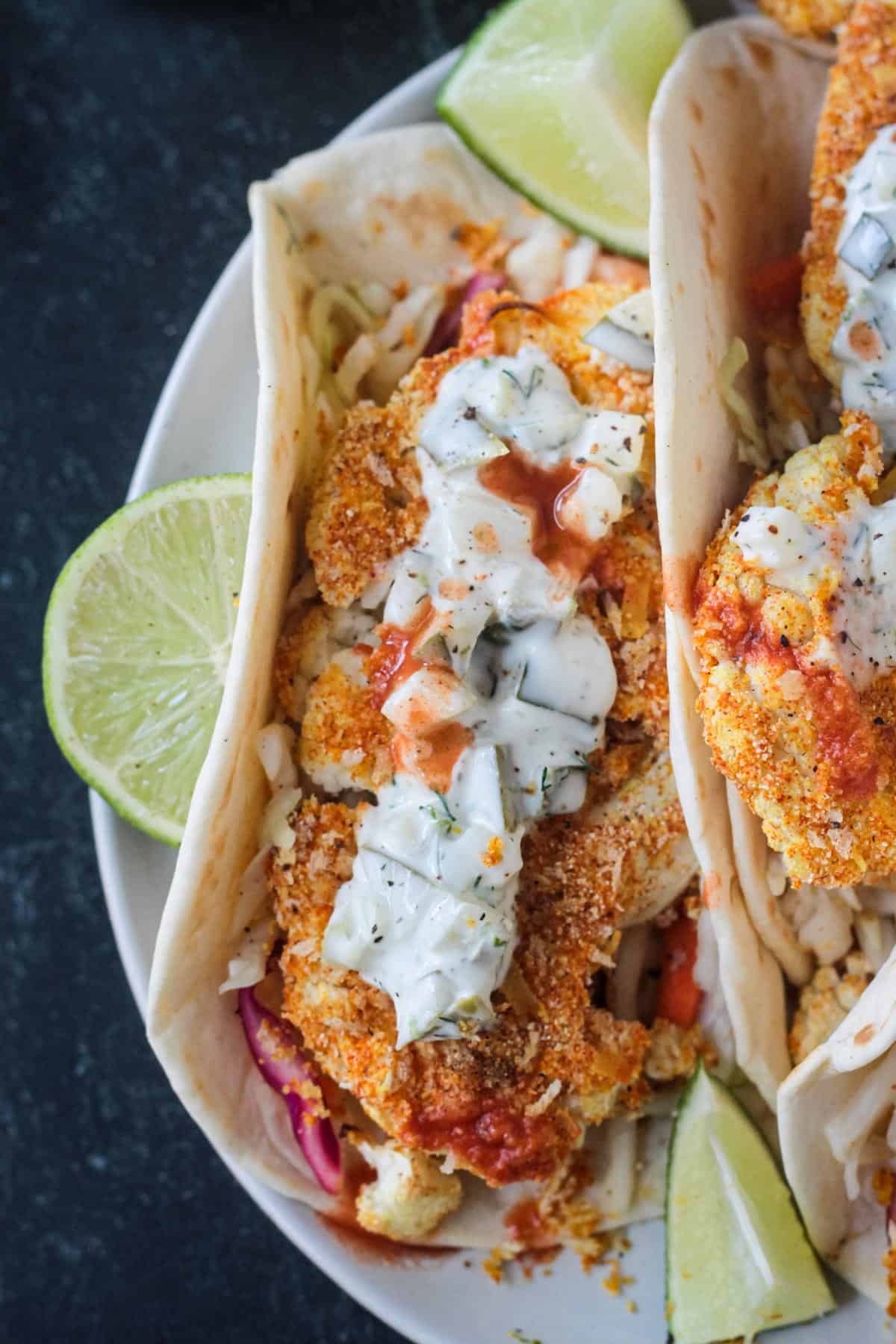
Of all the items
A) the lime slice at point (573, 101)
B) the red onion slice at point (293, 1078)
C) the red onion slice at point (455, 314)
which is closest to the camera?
the red onion slice at point (293, 1078)

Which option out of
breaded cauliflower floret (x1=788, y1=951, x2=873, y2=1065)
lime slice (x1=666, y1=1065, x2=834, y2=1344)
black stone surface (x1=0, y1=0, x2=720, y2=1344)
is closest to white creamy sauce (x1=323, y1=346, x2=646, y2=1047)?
lime slice (x1=666, y1=1065, x2=834, y2=1344)

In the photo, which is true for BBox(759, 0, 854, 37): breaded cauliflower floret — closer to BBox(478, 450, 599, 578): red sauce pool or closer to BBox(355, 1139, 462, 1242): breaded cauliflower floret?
BBox(478, 450, 599, 578): red sauce pool

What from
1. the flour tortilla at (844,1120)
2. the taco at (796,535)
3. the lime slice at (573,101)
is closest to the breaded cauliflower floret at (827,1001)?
the taco at (796,535)

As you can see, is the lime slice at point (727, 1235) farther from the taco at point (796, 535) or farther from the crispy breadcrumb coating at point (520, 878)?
the crispy breadcrumb coating at point (520, 878)

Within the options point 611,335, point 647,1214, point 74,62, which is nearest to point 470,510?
point 611,335

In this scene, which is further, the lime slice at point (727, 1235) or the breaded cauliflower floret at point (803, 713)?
the lime slice at point (727, 1235)

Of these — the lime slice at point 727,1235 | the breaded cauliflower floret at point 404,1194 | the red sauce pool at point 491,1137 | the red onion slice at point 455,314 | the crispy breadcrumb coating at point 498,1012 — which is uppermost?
the red onion slice at point 455,314

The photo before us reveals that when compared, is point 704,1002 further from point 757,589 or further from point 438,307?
point 438,307
